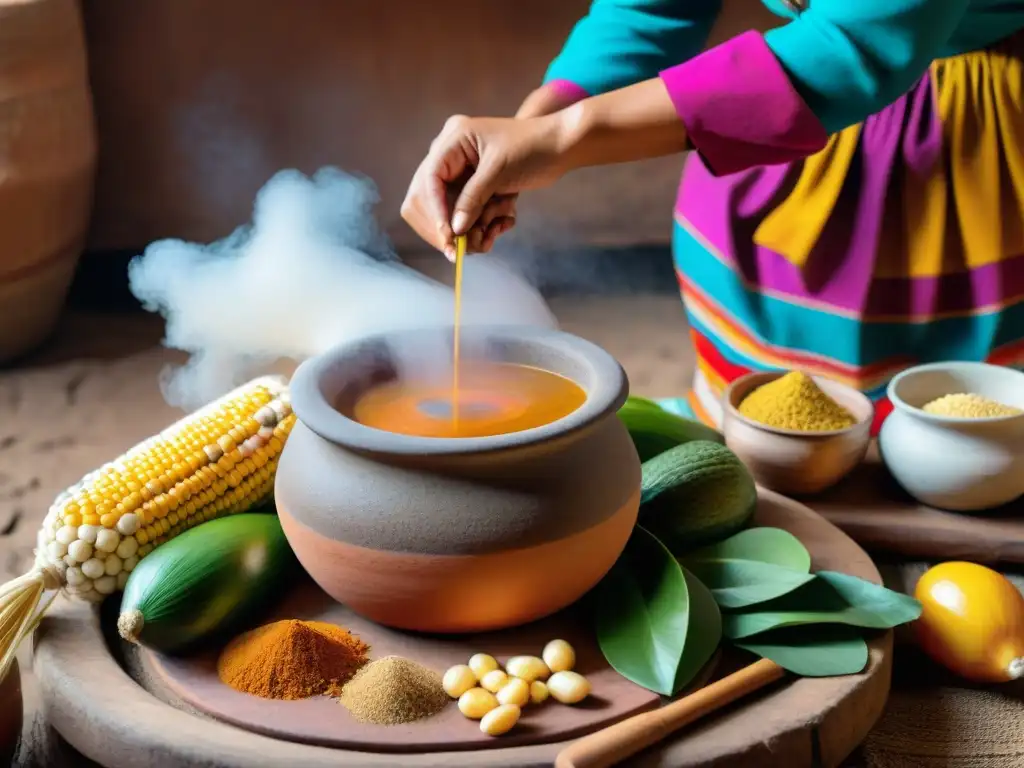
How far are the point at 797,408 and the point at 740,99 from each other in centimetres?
49

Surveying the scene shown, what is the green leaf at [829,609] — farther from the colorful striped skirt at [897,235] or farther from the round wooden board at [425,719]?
the colorful striped skirt at [897,235]

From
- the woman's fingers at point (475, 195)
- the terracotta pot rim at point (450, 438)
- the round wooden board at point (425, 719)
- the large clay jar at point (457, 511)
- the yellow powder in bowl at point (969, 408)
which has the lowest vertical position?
the round wooden board at point (425, 719)

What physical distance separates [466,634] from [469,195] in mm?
468

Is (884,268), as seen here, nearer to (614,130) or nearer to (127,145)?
(614,130)

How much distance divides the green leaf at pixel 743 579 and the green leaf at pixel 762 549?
3 cm

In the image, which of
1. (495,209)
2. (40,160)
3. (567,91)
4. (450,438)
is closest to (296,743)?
(450,438)

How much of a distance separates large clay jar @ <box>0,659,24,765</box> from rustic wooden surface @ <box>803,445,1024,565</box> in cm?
101

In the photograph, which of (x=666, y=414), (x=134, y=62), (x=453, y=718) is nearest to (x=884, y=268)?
(x=666, y=414)

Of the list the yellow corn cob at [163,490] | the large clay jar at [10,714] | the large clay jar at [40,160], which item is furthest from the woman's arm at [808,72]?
the large clay jar at [40,160]

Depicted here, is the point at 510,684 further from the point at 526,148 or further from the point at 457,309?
the point at 526,148

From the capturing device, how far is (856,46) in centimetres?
126

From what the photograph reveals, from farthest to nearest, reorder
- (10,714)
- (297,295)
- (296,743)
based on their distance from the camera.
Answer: (297,295) < (10,714) < (296,743)

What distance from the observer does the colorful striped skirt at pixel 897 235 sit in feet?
5.49

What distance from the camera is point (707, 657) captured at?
3.75ft
